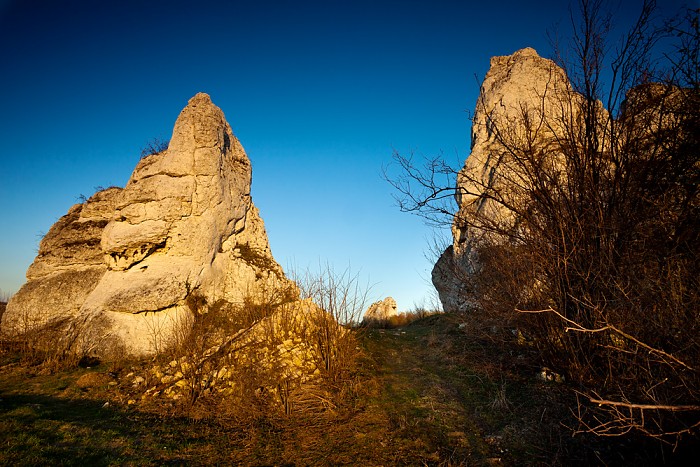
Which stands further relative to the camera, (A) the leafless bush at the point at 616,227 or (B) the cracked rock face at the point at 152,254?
(B) the cracked rock face at the point at 152,254

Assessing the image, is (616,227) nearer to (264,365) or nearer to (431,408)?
(431,408)

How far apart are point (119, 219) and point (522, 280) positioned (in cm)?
1175

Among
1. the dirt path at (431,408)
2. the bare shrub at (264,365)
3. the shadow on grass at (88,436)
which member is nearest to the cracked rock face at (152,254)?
the bare shrub at (264,365)

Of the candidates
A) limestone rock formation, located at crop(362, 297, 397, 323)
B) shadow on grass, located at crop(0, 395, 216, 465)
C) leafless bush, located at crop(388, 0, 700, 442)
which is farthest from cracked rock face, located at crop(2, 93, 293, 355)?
limestone rock formation, located at crop(362, 297, 397, 323)

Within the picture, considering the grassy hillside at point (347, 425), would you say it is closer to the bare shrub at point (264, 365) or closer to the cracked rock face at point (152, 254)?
the bare shrub at point (264, 365)

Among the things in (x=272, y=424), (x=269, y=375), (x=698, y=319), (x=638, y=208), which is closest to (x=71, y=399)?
(x=269, y=375)

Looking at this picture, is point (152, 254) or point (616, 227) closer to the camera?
point (616, 227)

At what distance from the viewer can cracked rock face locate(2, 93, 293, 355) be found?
9547 millimetres

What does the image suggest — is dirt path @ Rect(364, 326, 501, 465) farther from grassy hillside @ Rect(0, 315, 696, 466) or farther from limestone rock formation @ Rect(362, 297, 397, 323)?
limestone rock formation @ Rect(362, 297, 397, 323)

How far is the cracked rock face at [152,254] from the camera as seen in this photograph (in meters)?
9.55

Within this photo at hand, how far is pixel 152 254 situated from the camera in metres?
10.6

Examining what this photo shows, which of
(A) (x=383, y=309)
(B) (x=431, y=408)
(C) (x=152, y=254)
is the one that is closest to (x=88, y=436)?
(B) (x=431, y=408)

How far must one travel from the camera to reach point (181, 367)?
7.07 meters

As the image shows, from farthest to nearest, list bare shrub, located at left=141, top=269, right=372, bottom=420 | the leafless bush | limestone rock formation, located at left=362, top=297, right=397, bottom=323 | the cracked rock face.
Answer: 1. limestone rock formation, located at left=362, top=297, right=397, bottom=323
2. the cracked rock face
3. bare shrub, located at left=141, top=269, right=372, bottom=420
4. the leafless bush
